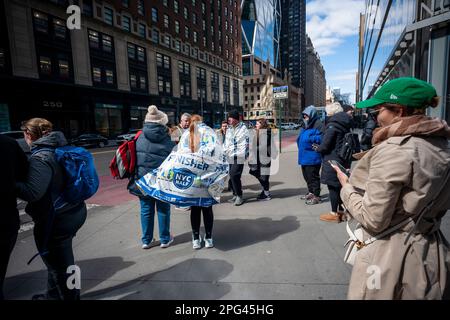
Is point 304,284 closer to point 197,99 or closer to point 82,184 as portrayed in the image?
point 82,184

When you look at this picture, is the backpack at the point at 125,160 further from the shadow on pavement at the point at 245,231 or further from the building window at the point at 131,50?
the building window at the point at 131,50

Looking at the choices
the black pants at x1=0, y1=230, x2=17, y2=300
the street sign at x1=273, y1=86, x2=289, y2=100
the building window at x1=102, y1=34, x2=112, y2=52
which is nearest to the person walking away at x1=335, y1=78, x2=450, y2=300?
the black pants at x1=0, y1=230, x2=17, y2=300

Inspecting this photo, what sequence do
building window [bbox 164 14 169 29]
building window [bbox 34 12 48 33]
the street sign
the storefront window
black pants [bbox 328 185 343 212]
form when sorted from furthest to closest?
building window [bbox 164 14 169 29] → the storefront window → building window [bbox 34 12 48 33] → the street sign → black pants [bbox 328 185 343 212]

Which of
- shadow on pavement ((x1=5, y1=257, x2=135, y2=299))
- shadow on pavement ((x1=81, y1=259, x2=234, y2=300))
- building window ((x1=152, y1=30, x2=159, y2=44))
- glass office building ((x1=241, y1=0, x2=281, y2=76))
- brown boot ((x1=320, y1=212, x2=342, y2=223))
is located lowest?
shadow on pavement ((x1=5, y1=257, x2=135, y2=299))

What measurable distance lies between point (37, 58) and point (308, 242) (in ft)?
96.6

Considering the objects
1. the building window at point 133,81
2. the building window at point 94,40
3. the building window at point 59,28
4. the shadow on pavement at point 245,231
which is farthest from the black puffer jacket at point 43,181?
the building window at point 133,81

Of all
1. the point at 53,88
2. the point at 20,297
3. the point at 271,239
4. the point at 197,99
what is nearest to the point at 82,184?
the point at 20,297

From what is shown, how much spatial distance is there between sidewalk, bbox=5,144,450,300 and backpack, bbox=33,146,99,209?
1.14 metres

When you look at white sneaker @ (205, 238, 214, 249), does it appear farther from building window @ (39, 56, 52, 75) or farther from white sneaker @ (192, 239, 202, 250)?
building window @ (39, 56, 52, 75)

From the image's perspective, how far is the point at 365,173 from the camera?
1.55 m

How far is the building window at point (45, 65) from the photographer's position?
931 inches

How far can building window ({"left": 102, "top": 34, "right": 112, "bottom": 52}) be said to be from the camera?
29312mm

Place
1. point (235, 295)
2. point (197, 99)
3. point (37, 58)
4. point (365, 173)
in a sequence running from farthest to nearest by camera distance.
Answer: point (197, 99)
point (37, 58)
point (235, 295)
point (365, 173)

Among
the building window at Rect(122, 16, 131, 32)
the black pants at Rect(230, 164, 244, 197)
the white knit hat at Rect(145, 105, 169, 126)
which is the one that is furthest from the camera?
the building window at Rect(122, 16, 131, 32)
